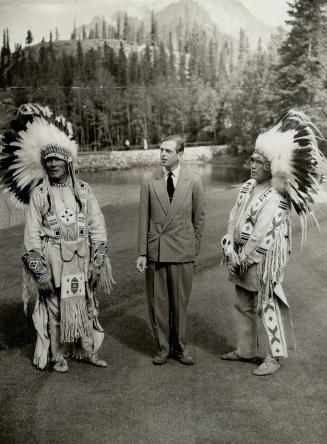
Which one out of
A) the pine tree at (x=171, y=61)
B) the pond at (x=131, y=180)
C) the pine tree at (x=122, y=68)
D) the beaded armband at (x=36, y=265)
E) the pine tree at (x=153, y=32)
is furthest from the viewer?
the pine tree at (x=122, y=68)

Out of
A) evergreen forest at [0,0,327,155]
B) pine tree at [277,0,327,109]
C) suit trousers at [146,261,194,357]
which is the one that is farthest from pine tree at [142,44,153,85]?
suit trousers at [146,261,194,357]

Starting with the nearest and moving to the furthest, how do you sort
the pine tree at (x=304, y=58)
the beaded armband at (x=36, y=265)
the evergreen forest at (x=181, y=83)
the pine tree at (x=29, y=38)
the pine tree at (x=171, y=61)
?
the beaded armband at (x=36, y=265) → the pine tree at (x=29, y=38) → the pine tree at (x=304, y=58) → the evergreen forest at (x=181, y=83) → the pine tree at (x=171, y=61)

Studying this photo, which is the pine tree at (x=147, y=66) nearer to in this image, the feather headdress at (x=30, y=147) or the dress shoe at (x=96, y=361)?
the feather headdress at (x=30, y=147)

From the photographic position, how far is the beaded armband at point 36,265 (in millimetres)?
3635

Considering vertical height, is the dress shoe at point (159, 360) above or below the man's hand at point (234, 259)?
below

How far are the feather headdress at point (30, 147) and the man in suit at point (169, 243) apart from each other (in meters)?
0.69

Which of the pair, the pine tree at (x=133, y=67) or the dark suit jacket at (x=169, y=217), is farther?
the pine tree at (x=133, y=67)

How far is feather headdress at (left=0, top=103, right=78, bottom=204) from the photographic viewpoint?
149 inches

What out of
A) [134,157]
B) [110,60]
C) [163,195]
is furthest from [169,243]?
[110,60]

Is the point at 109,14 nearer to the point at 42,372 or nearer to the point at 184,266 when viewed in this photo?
the point at 184,266

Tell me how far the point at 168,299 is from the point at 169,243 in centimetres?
46

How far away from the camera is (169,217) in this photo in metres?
3.89

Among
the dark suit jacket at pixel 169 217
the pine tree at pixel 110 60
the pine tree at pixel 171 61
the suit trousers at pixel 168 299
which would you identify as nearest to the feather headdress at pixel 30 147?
the dark suit jacket at pixel 169 217

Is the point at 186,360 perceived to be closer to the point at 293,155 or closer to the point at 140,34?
the point at 293,155
